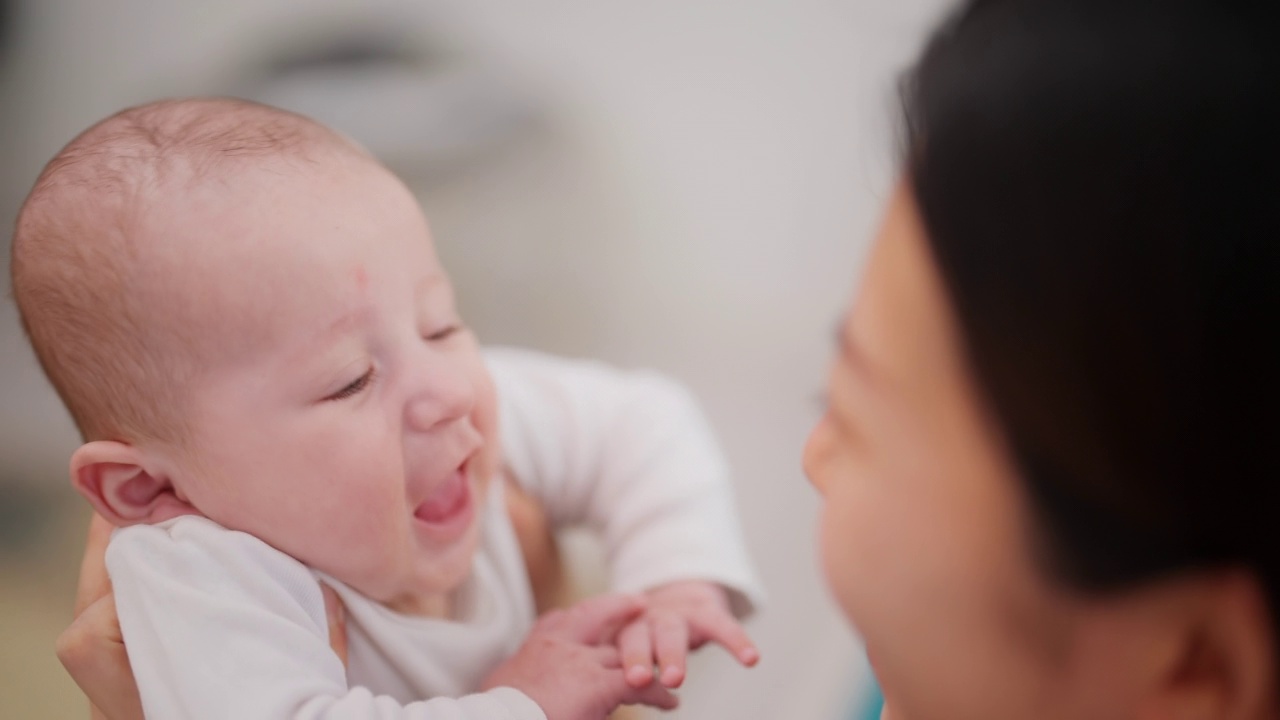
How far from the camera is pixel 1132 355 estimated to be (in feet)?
1.20

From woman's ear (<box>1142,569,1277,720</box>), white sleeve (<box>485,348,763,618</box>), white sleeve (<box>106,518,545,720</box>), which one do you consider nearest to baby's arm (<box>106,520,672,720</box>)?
white sleeve (<box>106,518,545,720</box>)

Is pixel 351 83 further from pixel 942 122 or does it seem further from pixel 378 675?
pixel 942 122

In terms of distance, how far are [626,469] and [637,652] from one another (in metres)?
0.20

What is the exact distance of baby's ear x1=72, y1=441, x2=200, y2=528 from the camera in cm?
57

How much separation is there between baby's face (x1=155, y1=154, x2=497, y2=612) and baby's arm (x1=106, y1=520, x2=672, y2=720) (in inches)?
1.0

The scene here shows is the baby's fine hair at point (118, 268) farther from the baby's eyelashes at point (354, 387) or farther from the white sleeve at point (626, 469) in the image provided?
the white sleeve at point (626, 469)

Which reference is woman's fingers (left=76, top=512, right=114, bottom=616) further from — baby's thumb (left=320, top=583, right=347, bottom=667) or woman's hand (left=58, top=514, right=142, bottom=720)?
baby's thumb (left=320, top=583, right=347, bottom=667)

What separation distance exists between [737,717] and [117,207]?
624 mm

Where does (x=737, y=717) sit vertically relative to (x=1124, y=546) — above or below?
below

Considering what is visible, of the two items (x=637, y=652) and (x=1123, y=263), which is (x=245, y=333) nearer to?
(x=637, y=652)

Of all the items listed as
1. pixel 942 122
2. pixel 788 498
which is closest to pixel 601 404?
→ pixel 788 498

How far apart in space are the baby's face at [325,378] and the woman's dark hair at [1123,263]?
32cm

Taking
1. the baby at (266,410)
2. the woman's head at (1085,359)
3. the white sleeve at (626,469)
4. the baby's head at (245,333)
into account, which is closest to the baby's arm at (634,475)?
the white sleeve at (626,469)

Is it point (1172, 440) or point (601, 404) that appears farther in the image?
point (601, 404)
